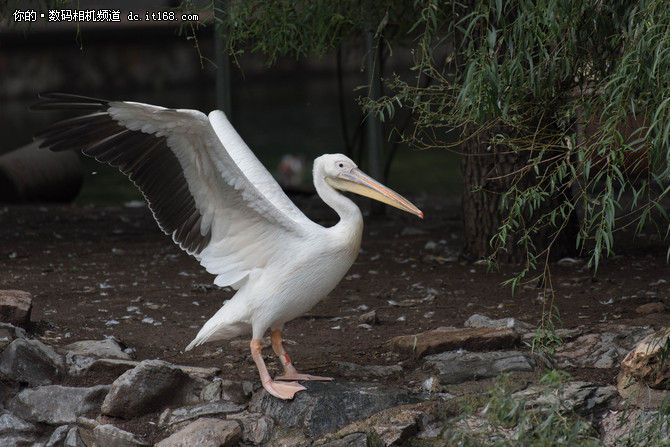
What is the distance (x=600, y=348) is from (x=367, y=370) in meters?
1.09

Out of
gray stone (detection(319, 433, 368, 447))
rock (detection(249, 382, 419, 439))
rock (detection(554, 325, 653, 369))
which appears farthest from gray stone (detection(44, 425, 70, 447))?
rock (detection(554, 325, 653, 369))

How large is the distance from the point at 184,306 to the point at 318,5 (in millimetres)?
2058

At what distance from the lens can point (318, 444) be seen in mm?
3527

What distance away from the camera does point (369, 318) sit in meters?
4.74

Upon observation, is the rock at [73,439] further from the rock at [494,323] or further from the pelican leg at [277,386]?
the rock at [494,323]

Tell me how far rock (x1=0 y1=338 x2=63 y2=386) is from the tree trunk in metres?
2.83

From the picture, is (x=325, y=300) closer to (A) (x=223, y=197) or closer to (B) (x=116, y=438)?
(A) (x=223, y=197)

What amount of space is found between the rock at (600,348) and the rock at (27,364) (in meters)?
2.34

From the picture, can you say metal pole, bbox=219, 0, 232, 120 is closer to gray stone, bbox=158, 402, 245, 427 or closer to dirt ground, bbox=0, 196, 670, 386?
dirt ground, bbox=0, 196, 670, 386

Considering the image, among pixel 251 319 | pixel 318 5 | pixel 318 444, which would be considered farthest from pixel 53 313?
pixel 318 5

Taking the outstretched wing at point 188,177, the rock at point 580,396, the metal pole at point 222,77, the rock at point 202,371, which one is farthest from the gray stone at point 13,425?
the metal pole at point 222,77

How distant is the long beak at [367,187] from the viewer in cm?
384

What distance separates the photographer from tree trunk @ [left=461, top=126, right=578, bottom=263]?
18.2 ft

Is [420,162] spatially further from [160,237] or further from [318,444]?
[318,444]
